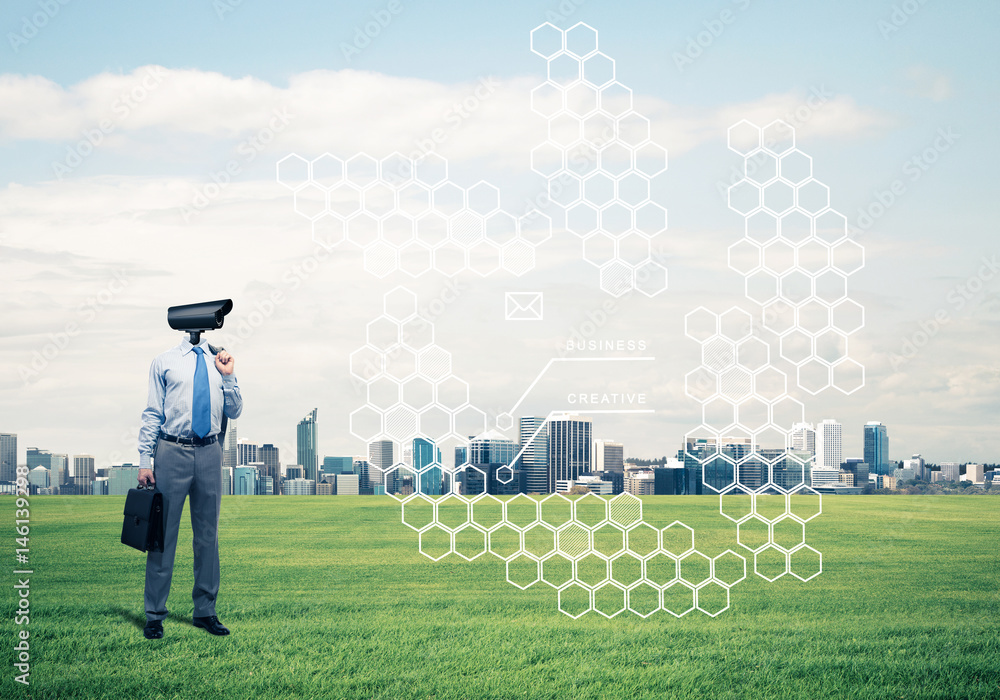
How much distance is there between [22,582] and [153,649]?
2.28 metres

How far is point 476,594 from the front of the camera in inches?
237

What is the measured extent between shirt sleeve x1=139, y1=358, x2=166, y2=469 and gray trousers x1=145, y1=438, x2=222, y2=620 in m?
0.05

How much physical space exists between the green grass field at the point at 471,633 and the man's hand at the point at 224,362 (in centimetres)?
164

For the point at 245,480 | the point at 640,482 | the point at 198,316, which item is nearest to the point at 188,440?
the point at 198,316

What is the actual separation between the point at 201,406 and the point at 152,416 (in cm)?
29

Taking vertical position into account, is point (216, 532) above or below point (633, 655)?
above

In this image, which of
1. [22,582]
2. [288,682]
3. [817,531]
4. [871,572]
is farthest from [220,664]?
[817,531]

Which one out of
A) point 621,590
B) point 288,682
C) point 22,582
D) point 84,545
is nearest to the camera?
point 288,682

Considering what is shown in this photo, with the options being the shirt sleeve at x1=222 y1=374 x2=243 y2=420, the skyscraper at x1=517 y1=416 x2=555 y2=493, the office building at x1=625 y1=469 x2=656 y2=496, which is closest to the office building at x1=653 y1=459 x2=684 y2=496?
the office building at x1=625 y1=469 x2=656 y2=496

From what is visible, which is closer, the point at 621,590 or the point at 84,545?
the point at 621,590

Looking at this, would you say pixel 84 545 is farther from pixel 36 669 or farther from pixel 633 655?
pixel 633 655

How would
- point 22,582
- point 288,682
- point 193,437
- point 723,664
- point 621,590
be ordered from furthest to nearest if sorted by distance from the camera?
point 22,582, point 621,590, point 193,437, point 723,664, point 288,682

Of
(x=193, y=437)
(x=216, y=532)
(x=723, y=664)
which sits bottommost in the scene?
(x=723, y=664)

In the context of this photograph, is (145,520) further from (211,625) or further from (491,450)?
(491,450)
